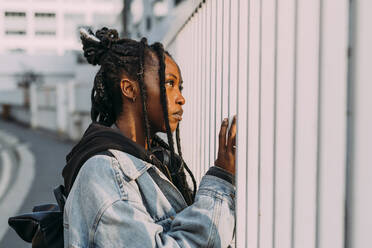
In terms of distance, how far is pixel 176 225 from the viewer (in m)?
1.49

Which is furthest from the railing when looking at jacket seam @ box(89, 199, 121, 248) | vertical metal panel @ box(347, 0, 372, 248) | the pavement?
the pavement

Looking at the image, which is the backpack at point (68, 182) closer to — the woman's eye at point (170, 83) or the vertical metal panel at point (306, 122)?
the woman's eye at point (170, 83)

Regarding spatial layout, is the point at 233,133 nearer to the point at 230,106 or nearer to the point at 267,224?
the point at 230,106

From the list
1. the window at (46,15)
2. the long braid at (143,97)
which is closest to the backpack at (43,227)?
the long braid at (143,97)

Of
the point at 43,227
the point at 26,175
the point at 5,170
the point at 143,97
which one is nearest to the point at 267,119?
the point at 143,97

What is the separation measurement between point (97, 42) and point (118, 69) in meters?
0.16

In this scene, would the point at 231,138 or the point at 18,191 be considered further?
the point at 18,191

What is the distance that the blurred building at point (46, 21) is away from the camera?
168 feet

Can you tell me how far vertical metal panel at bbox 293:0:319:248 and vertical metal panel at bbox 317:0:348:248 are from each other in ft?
0.15

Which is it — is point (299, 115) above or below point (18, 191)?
above

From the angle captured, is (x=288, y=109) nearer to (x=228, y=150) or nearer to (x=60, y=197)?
(x=228, y=150)

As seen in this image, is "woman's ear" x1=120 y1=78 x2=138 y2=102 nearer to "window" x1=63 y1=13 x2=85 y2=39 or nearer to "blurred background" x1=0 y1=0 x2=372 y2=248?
"blurred background" x1=0 y1=0 x2=372 y2=248

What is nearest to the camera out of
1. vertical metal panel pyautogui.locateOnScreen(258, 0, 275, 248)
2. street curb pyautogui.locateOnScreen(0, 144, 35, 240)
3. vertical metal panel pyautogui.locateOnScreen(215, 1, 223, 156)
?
vertical metal panel pyautogui.locateOnScreen(258, 0, 275, 248)

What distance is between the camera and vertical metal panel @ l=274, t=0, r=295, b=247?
3.88 feet
